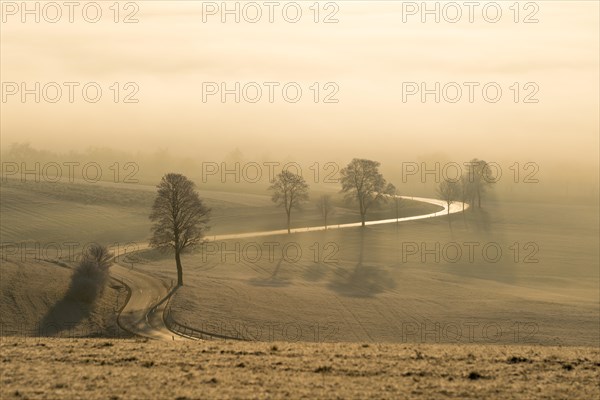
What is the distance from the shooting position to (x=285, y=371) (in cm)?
2220

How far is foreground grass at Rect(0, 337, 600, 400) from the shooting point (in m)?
19.8

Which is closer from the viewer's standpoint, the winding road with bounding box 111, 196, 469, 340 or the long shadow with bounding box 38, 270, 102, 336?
the long shadow with bounding box 38, 270, 102, 336

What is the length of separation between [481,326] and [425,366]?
27060 millimetres

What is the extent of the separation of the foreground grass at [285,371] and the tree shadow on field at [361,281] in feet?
108

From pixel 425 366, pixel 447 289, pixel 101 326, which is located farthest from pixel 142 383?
pixel 447 289

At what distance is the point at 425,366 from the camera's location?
75.8 feet

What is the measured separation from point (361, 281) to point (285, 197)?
3996 cm

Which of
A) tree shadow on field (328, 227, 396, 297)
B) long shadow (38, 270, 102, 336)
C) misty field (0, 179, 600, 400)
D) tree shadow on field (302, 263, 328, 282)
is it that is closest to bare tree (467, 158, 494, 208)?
misty field (0, 179, 600, 400)

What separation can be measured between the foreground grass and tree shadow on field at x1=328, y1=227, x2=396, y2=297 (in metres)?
33.0

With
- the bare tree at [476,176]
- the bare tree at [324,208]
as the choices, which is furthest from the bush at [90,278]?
the bare tree at [476,176]

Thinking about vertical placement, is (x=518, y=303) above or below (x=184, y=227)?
below

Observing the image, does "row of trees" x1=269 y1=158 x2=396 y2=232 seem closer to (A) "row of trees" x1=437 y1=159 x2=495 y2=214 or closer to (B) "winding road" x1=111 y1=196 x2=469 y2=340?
(A) "row of trees" x1=437 y1=159 x2=495 y2=214

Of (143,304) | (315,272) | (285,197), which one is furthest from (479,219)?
(143,304)

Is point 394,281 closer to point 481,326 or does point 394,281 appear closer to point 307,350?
point 481,326
